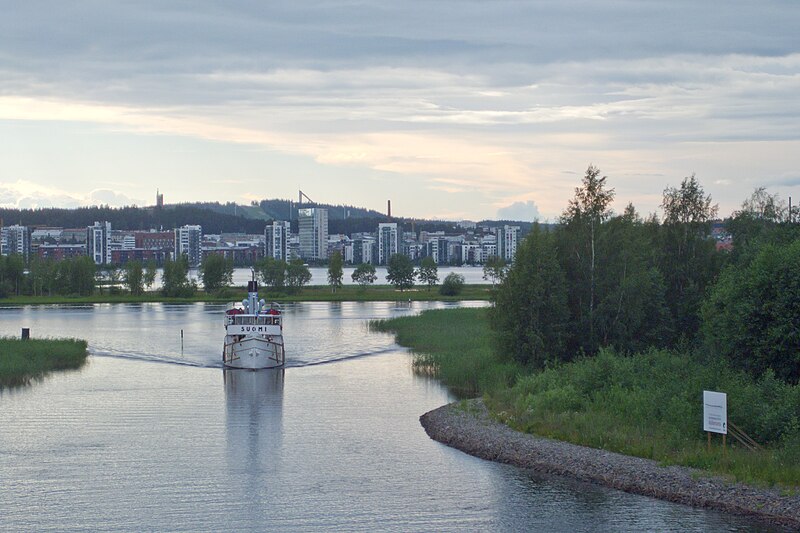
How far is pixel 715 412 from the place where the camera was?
81.5 feet

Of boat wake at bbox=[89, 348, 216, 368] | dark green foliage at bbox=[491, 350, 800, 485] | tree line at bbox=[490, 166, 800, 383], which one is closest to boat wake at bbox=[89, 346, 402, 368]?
boat wake at bbox=[89, 348, 216, 368]

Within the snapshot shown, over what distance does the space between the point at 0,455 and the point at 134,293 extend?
95688mm

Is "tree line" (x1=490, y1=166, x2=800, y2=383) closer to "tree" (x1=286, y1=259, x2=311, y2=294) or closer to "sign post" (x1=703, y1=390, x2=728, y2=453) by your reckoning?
"sign post" (x1=703, y1=390, x2=728, y2=453)

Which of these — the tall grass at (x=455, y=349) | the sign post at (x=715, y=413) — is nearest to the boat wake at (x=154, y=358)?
the tall grass at (x=455, y=349)

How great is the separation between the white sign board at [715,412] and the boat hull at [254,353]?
28.3m

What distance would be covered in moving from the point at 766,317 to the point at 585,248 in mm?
13095

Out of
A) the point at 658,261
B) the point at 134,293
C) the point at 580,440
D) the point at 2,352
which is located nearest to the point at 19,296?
the point at 134,293

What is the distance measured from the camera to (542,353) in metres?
40.2

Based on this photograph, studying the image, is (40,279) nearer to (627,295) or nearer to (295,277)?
(295,277)

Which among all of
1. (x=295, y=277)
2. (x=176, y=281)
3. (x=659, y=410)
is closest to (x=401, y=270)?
(x=295, y=277)

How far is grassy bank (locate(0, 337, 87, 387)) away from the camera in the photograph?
1721 inches

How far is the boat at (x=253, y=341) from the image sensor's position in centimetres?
4969

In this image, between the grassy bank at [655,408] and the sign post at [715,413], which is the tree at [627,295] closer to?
the grassy bank at [655,408]

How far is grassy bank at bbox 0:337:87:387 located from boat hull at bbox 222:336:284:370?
7654 mm
